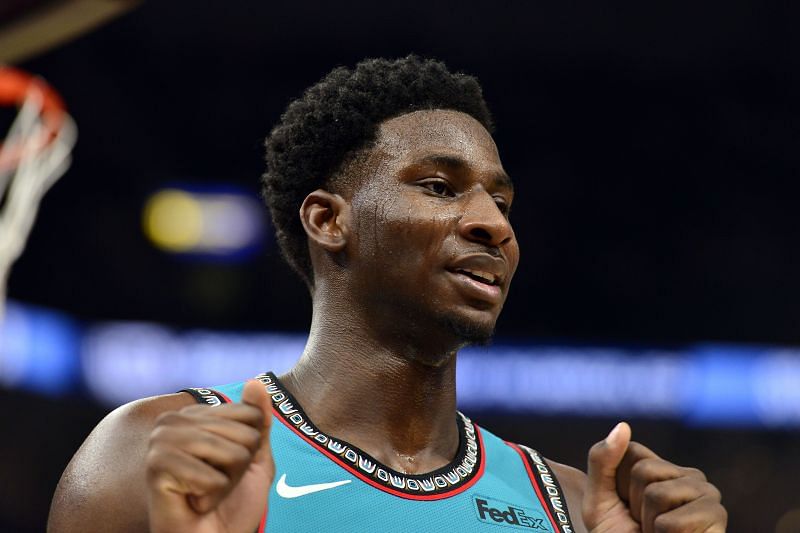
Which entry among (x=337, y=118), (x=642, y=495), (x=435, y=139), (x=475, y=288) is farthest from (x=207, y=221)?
(x=642, y=495)

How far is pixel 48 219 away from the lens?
13055mm

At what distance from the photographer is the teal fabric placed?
258 centimetres

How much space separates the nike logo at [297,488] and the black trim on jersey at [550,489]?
599 millimetres

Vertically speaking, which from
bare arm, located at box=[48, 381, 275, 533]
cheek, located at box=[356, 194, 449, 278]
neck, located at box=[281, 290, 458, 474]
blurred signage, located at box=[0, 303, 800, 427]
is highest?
blurred signage, located at box=[0, 303, 800, 427]

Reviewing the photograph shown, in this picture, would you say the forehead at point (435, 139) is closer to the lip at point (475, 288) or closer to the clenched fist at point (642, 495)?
the lip at point (475, 288)

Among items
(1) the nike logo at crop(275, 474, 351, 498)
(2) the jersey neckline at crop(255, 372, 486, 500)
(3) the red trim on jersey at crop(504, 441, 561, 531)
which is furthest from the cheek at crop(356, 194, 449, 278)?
(3) the red trim on jersey at crop(504, 441, 561, 531)

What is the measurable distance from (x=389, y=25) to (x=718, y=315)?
511 centimetres

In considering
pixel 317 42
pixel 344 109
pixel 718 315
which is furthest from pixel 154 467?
pixel 317 42

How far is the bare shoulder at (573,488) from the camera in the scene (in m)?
2.94

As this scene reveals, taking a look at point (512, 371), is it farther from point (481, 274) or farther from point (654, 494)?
point (654, 494)

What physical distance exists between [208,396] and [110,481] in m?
0.34

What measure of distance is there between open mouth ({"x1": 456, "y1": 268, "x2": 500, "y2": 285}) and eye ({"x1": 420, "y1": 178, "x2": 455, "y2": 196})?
0.22 m

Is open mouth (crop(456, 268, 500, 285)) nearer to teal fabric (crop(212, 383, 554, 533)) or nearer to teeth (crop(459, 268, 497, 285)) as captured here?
teeth (crop(459, 268, 497, 285))

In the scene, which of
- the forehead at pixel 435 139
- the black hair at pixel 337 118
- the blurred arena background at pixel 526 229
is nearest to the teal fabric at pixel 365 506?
the black hair at pixel 337 118
